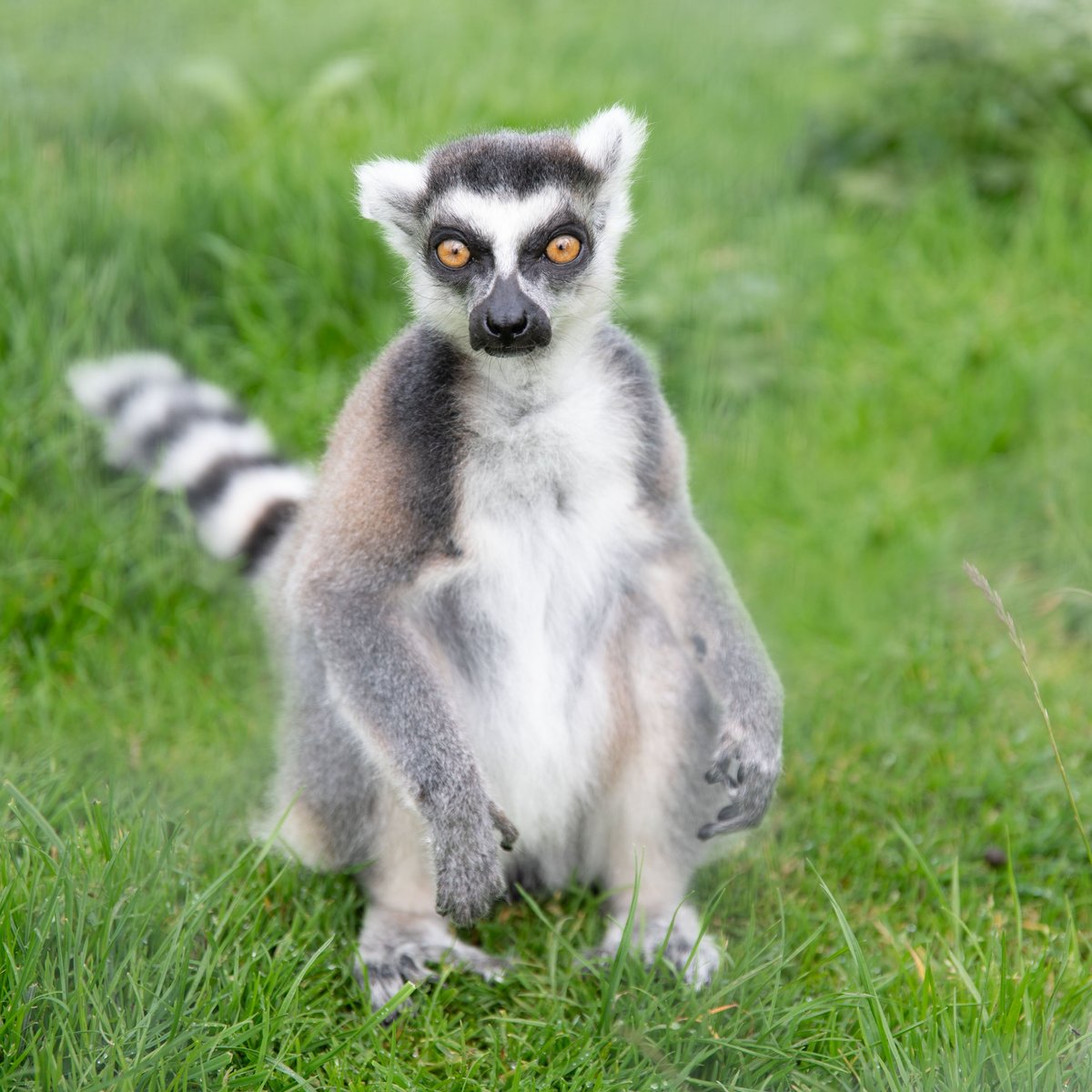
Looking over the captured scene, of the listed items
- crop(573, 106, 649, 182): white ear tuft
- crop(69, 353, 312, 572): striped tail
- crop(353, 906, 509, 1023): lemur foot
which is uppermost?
crop(573, 106, 649, 182): white ear tuft

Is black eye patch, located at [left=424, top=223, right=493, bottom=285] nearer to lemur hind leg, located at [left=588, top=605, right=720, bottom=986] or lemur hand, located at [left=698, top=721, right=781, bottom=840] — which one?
lemur hind leg, located at [left=588, top=605, right=720, bottom=986]

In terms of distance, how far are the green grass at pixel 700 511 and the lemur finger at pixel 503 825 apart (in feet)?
1.09

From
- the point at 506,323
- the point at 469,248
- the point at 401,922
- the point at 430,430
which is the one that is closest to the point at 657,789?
the point at 401,922

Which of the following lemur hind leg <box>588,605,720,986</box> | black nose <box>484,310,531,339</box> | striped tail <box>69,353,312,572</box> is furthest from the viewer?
striped tail <box>69,353,312,572</box>

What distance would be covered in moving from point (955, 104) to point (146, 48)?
3.67 metres

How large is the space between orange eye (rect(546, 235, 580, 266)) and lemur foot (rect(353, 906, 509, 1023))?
4.78 ft

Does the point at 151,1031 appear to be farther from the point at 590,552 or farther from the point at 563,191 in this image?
the point at 563,191

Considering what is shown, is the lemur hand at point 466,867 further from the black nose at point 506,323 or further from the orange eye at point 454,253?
the orange eye at point 454,253

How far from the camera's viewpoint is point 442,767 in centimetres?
269

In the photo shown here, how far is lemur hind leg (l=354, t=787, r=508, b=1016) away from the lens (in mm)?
2875

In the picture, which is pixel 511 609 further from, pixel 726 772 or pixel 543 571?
pixel 726 772

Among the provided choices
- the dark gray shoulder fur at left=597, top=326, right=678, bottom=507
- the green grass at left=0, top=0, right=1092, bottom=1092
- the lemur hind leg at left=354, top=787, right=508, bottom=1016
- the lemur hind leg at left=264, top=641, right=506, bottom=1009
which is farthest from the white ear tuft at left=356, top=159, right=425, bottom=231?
the green grass at left=0, top=0, right=1092, bottom=1092

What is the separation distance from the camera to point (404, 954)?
2910 millimetres

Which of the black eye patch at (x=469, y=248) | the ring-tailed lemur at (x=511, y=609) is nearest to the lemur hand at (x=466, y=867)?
the ring-tailed lemur at (x=511, y=609)
